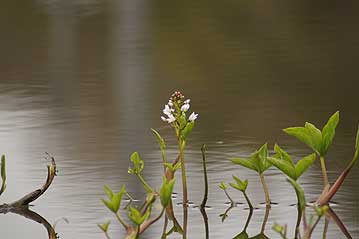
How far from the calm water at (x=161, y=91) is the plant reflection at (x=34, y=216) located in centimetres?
2

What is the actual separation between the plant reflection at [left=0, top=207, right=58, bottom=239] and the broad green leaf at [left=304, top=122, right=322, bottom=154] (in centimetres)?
53

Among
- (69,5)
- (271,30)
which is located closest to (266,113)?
(271,30)

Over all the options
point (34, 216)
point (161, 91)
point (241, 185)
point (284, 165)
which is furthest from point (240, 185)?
point (161, 91)

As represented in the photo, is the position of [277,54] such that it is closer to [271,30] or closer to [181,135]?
[271,30]

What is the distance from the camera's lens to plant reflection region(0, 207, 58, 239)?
7.52 ft

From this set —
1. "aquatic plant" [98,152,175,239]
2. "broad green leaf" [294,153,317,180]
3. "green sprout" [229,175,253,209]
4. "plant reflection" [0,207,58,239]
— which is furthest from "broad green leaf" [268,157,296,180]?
"plant reflection" [0,207,58,239]

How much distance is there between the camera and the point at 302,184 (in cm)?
255

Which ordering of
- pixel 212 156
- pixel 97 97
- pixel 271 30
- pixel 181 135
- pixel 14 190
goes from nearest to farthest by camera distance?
pixel 181 135, pixel 14 190, pixel 212 156, pixel 97 97, pixel 271 30

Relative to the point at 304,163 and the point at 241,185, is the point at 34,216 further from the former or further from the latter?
the point at 304,163

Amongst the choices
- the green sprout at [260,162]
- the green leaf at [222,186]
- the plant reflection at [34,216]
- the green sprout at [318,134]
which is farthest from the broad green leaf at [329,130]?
the plant reflection at [34,216]

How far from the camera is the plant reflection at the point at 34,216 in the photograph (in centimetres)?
229

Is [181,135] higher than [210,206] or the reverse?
higher

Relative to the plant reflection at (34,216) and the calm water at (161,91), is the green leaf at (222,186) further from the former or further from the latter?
the plant reflection at (34,216)

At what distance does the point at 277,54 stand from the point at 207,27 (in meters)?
0.68
